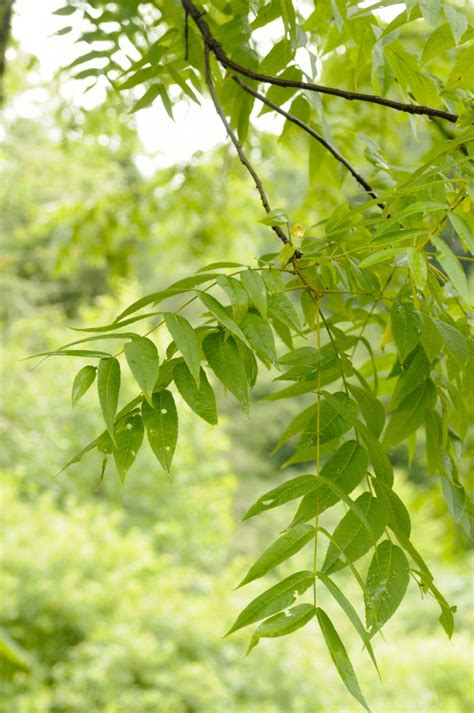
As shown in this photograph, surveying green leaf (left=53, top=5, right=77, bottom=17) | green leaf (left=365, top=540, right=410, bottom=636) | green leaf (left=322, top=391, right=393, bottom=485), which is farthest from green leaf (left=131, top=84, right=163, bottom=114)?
green leaf (left=365, top=540, right=410, bottom=636)

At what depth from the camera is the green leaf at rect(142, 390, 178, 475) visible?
0.65 meters

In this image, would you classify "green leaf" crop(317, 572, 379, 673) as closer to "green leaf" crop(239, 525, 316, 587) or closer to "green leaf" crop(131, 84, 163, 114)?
"green leaf" crop(239, 525, 316, 587)

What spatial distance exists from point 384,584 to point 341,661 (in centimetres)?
9

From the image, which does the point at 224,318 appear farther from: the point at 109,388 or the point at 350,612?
the point at 350,612

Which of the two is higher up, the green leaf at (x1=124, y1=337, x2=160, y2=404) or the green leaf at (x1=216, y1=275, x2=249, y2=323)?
the green leaf at (x1=216, y1=275, x2=249, y2=323)

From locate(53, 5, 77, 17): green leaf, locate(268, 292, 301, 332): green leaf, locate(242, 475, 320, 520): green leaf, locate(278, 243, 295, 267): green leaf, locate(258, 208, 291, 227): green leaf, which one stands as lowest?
locate(242, 475, 320, 520): green leaf

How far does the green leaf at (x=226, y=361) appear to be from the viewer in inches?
25.3

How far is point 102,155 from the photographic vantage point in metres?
3.80

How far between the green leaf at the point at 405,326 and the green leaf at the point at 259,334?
0.36ft

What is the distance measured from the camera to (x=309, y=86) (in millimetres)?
831

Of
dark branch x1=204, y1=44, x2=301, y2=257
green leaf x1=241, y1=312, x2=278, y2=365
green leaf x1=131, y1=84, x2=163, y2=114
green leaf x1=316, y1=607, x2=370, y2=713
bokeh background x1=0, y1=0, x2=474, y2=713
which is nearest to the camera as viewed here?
green leaf x1=316, y1=607, x2=370, y2=713

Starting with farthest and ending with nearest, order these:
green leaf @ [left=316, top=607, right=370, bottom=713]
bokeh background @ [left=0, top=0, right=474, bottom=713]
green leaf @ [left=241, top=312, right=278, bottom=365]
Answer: bokeh background @ [left=0, top=0, right=474, bottom=713]
green leaf @ [left=241, top=312, right=278, bottom=365]
green leaf @ [left=316, top=607, right=370, bottom=713]

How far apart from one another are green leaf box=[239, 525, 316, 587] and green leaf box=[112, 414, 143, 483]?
0.13 m

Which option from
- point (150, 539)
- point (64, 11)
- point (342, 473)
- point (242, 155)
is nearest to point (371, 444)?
point (342, 473)
